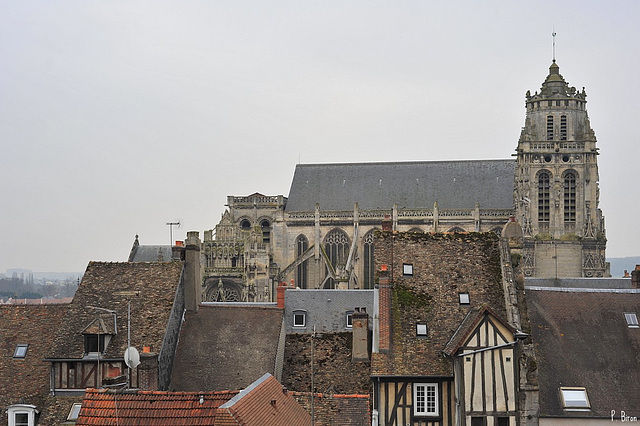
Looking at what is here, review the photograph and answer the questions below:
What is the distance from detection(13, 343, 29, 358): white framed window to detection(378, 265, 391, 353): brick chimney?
10363 mm

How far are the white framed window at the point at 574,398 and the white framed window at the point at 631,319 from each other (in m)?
2.79

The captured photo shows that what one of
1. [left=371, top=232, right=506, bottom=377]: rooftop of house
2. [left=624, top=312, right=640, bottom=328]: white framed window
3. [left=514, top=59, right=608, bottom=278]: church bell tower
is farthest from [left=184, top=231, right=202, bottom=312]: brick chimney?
[left=514, top=59, right=608, bottom=278]: church bell tower

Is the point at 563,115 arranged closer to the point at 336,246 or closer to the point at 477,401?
the point at 336,246

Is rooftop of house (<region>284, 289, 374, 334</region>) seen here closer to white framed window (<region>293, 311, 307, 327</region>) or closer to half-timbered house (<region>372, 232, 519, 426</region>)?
white framed window (<region>293, 311, 307, 327</region>)

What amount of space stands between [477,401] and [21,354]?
1303cm

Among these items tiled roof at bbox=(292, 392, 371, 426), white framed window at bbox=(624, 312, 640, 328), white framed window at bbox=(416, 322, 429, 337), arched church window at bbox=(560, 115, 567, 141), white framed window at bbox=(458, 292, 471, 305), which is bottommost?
tiled roof at bbox=(292, 392, 371, 426)

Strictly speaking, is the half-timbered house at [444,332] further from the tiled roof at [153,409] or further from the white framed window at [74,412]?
the white framed window at [74,412]

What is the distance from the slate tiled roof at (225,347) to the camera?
78.4 ft

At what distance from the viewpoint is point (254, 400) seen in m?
16.2

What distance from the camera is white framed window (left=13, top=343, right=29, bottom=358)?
949 inches

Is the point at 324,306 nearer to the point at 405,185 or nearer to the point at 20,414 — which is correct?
the point at 20,414

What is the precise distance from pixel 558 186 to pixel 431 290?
37.8m

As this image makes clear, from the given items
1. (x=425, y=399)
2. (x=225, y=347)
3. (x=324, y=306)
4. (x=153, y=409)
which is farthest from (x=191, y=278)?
(x=153, y=409)

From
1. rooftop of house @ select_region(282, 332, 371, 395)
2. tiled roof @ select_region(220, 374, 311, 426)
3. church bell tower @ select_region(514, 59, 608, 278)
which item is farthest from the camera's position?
church bell tower @ select_region(514, 59, 608, 278)
